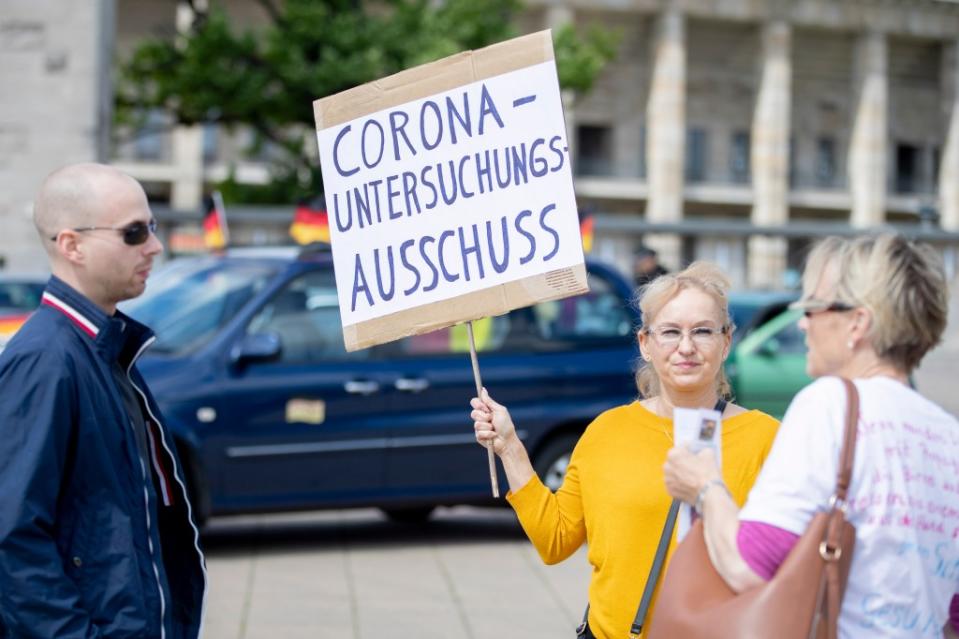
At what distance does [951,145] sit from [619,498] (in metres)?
63.6

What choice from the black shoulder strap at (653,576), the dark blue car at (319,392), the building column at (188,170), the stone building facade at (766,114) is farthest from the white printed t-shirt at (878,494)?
the stone building facade at (766,114)

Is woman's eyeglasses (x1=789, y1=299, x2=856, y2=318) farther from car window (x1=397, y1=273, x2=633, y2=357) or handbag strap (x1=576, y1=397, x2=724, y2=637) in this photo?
car window (x1=397, y1=273, x2=633, y2=357)

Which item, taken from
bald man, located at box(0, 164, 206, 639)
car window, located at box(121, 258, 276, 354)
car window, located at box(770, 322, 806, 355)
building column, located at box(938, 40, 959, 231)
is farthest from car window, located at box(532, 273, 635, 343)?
building column, located at box(938, 40, 959, 231)

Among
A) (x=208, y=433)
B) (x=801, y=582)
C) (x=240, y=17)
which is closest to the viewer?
(x=801, y=582)

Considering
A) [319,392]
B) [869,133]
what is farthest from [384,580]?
[869,133]

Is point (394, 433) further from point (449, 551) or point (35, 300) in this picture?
point (35, 300)

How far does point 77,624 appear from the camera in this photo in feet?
9.81

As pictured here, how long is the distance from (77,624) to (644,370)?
1.67 metres

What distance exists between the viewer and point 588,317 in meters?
10.1

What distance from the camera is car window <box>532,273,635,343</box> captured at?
392 inches

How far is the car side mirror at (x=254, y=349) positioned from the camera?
9031 mm

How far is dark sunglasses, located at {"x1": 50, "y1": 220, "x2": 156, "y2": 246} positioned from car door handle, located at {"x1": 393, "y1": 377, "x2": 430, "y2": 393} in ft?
19.4

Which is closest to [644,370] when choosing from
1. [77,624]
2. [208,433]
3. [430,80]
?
[430,80]

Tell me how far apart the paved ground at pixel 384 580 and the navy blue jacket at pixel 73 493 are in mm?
4091
